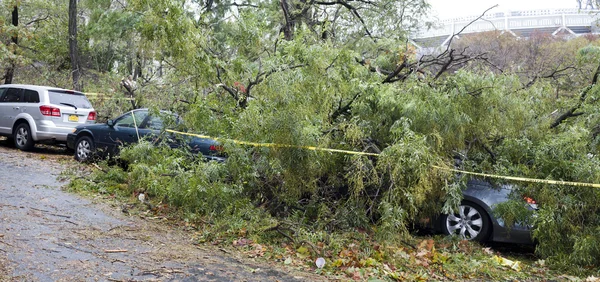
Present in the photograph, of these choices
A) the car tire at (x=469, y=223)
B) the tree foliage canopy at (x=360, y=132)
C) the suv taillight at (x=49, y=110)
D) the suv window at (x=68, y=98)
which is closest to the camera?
the tree foliage canopy at (x=360, y=132)

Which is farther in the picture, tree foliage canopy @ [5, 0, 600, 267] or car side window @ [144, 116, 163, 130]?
car side window @ [144, 116, 163, 130]

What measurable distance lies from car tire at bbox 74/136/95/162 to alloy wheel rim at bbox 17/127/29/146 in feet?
6.68

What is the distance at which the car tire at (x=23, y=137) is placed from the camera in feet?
41.9

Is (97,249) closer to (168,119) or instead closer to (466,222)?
(168,119)

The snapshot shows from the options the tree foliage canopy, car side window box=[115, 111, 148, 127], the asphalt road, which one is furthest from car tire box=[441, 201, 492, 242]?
car side window box=[115, 111, 148, 127]

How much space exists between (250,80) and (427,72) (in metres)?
2.52

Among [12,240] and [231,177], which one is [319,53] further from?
[12,240]

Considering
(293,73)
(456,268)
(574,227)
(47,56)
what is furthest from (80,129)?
(47,56)

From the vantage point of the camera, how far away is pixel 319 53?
714 cm

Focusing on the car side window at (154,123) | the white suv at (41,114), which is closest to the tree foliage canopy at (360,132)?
the car side window at (154,123)

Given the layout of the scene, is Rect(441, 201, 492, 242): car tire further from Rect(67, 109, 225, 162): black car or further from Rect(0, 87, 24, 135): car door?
Rect(0, 87, 24, 135): car door

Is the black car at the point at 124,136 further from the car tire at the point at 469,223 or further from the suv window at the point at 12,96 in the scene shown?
the car tire at the point at 469,223

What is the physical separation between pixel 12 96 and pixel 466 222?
36.2 feet

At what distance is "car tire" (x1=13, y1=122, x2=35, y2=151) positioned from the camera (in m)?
12.8
